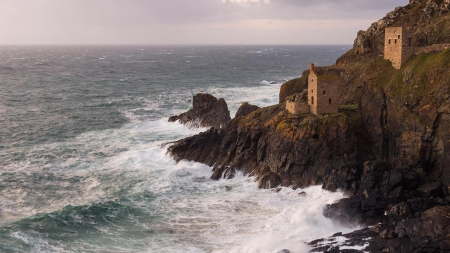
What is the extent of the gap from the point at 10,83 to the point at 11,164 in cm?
7920

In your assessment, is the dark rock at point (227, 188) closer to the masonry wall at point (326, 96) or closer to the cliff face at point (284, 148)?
the cliff face at point (284, 148)

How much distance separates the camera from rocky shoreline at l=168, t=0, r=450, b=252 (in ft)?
114

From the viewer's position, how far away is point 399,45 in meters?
51.5

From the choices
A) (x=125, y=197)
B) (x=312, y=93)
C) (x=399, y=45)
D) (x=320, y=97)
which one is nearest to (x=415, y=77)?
(x=399, y=45)

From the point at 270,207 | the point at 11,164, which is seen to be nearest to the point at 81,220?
the point at 270,207

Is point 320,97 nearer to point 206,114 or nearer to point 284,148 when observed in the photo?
point 284,148

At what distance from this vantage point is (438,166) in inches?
1672

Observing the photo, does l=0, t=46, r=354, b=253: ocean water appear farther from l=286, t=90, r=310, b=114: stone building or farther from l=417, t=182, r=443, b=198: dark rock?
l=286, t=90, r=310, b=114: stone building

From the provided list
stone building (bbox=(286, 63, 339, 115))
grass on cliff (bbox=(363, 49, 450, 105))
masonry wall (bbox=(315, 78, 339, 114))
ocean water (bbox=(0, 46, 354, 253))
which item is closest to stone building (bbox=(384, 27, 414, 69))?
grass on cliff (bbox=(363, 49, 450, 105))

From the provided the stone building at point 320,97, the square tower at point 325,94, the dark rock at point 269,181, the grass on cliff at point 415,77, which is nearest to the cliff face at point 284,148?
the dark rock at point 269,181

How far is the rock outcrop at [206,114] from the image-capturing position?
234ft

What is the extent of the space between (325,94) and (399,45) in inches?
416

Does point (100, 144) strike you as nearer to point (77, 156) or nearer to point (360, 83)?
point (77, 156)

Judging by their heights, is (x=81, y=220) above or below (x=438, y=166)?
below
